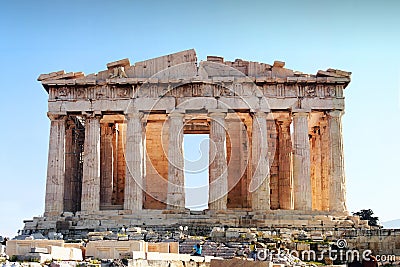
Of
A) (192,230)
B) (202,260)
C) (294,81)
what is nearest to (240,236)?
(192,230)

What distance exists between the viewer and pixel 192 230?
40250 millimetres

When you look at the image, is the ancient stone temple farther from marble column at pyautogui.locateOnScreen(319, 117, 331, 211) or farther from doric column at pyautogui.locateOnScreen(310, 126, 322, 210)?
doric column at pyautogui.locateOnScreen(310, 126, 322, 210)

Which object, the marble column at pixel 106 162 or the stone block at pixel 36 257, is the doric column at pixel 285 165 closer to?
the marble column at pixel 106 162

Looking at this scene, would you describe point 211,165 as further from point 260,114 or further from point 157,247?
point 157,247

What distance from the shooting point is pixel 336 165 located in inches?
1794

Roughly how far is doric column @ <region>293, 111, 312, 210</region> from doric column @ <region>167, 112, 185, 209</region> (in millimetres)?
6777

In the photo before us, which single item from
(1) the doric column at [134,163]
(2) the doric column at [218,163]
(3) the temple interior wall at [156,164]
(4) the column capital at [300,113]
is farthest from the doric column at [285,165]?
(1) the doric column at [134,163]

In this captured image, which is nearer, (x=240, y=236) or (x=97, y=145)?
(x=240, y=236)

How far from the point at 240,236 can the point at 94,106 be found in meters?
14.7

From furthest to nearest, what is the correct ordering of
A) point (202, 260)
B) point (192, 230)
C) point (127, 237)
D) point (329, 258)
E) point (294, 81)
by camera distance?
point (294, 81) → point (192, 230) → point (127, 237) → point (329, 258) → point (202, 260)

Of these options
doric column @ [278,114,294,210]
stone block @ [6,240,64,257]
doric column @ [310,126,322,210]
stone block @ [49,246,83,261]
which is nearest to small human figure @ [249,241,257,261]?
stone block @ [49,246,83,261]

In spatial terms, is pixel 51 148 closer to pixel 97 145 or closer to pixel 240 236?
pixel 97 145

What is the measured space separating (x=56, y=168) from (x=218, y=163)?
32.2ft

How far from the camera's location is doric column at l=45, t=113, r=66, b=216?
149 feet
